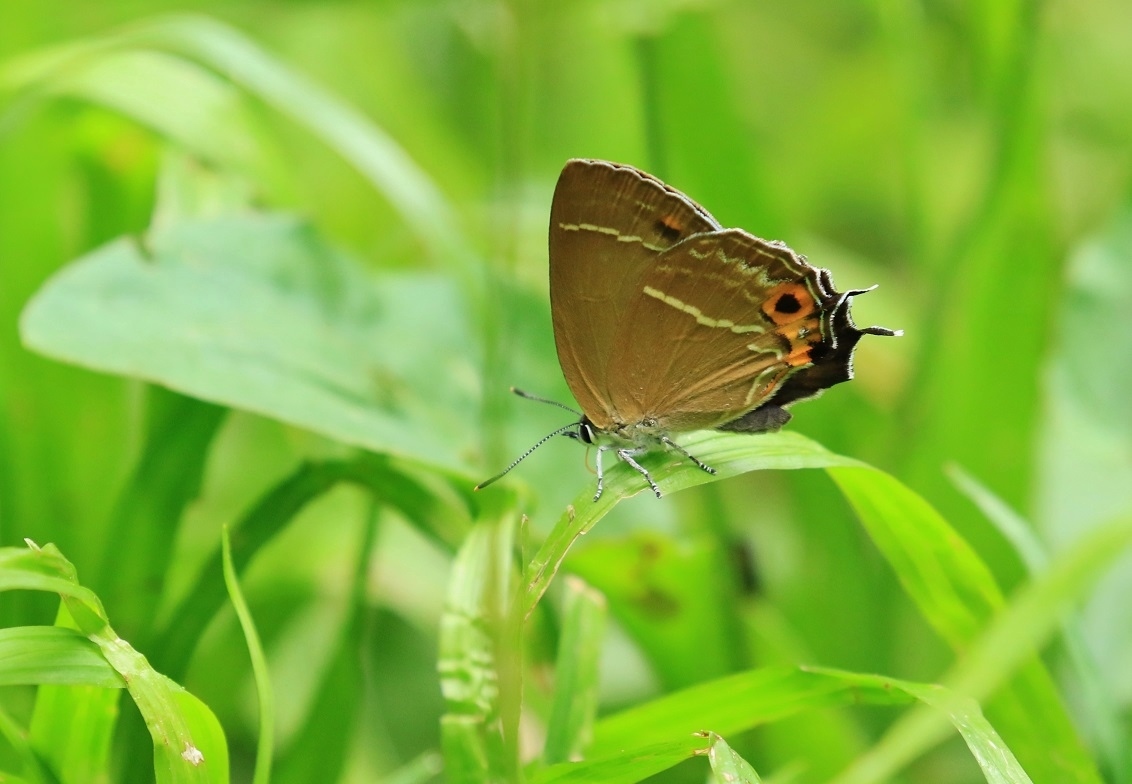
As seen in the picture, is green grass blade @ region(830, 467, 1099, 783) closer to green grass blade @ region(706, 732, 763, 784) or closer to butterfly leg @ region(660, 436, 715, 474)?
butterfly leg @ region(660, 436, 715, 474)

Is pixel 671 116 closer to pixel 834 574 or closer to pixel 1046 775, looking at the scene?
pixel 834 574

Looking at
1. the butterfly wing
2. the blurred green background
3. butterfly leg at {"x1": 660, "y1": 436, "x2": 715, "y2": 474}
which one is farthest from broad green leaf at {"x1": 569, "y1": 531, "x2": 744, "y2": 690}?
the butterfly wing

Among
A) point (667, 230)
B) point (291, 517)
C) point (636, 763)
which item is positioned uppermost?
point (667, 230)

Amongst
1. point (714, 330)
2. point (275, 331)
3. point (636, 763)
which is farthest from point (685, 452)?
point (275, 331)

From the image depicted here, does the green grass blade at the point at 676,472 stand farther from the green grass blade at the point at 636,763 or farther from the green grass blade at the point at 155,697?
the green grass blade at the point at 155,697

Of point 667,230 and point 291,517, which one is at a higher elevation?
point 667,230

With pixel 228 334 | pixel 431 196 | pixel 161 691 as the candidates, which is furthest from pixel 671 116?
pixel 161 691

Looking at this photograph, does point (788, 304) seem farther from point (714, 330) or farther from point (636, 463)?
point (636, 463)
